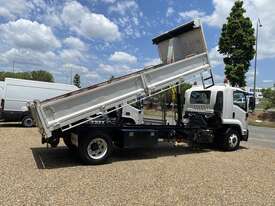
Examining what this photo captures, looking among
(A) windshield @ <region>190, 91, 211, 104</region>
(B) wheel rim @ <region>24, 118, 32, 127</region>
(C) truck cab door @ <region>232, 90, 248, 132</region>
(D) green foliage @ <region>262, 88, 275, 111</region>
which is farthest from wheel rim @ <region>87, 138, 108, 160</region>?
(D) green foliage @ <region>262, 88, 275, 111</region>

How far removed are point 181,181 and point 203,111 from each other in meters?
5.44

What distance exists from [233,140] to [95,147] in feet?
17.3

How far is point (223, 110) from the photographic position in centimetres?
1256

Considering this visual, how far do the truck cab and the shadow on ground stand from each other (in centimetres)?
95

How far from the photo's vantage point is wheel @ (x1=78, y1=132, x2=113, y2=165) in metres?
9.53

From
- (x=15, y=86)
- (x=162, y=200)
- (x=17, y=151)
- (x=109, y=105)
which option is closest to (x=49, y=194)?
(x=162, y=200)

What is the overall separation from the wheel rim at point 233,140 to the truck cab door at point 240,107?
49 centimetres

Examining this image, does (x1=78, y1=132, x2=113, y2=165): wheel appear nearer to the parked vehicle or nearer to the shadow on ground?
the shadow on ground

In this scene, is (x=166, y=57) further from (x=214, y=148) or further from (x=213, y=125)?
(x=214, y=148)

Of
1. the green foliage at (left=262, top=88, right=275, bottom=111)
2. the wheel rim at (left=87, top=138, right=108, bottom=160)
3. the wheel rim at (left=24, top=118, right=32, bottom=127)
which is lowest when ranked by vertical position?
the wheel rim at (left=87, top=138, right=108, bottom=160)

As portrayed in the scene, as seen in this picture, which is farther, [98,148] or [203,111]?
[203,111]

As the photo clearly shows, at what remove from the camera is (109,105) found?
32.4 feet

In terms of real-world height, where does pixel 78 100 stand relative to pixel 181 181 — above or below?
above

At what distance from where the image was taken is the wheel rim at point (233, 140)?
1269 cm
